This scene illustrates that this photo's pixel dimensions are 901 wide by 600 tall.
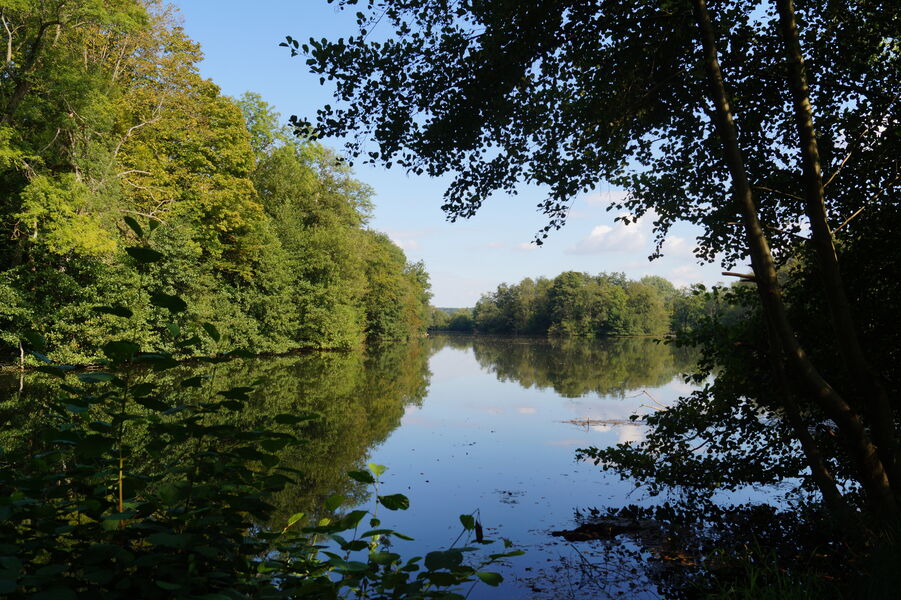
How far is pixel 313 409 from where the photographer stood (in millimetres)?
13812

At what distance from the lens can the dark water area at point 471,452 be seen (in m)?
5.94

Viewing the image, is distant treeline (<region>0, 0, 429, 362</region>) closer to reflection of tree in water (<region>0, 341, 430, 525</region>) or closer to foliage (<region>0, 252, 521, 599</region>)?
reflection of tree in water (<region>0, 341, 430, 525</region>)

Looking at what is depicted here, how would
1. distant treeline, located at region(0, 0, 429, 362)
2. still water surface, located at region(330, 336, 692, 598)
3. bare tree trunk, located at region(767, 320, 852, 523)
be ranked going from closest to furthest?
bare tree trunk, located at region(767, 320, 852, 523) < still water surface, located at region(330, 336, 692, 598) < distant treeline, located at region(0, 0, 429, 362)

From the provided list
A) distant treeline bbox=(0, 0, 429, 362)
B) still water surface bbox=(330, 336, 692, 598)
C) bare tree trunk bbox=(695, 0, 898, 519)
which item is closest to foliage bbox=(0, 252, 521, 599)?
bare tree trunk bbox=(695, 0, 898, 519)

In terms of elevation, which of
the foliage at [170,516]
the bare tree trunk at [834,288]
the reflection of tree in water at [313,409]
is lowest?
the reflection of tree in water at [313,409]

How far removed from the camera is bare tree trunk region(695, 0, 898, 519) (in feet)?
12.3

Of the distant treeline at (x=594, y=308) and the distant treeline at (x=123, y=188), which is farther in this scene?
the distant treeline at (x=594, y=308)

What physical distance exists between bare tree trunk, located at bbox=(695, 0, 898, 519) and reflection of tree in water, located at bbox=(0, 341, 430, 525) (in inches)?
129

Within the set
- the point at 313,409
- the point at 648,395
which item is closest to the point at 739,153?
the point at 648,395

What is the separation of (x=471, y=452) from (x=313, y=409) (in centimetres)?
478

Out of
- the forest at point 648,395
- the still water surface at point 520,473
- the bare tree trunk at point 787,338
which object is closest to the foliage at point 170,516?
the forest at point 648,395

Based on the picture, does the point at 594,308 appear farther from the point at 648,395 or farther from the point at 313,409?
the point at 648,395

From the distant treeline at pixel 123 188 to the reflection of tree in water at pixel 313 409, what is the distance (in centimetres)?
245

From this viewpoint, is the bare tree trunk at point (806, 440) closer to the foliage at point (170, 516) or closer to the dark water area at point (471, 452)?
the dark water area at point (471, 452)
